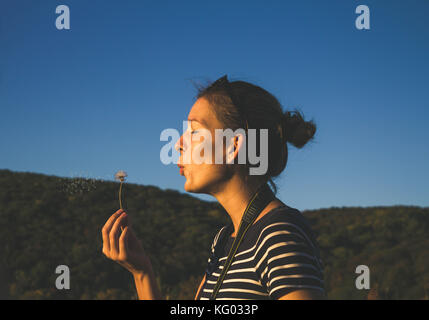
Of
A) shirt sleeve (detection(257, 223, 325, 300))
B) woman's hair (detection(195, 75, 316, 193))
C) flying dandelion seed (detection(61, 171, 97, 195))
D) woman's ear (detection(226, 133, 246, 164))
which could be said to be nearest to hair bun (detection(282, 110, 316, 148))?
woman's hair (detection(195, 75, 316, 193))

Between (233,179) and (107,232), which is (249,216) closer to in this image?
(233,179)

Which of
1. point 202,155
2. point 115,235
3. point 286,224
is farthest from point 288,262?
point 115,235

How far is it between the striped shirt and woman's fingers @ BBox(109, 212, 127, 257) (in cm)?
81

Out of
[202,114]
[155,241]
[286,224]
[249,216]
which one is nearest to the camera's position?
[286,224]

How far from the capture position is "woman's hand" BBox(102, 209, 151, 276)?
2406 mm

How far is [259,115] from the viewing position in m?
2.34

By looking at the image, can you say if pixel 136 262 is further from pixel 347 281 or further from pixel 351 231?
pixel 351 231

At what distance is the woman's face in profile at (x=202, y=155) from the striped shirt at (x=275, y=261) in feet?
1.46

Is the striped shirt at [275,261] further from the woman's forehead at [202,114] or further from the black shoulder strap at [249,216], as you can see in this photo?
the woman's forehead at [202,114]

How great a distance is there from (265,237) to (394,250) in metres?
21.7

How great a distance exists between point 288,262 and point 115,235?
50.4 inches

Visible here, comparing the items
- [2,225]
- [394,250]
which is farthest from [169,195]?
[394,250]

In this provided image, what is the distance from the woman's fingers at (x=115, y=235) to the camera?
2432mm

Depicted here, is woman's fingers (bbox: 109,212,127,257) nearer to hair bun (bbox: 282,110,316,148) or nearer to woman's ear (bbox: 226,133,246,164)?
woman's ear (bbox: 226,133,246,164)
